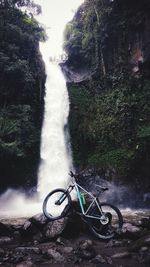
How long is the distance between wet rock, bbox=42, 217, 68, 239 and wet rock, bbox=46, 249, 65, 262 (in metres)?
1.02

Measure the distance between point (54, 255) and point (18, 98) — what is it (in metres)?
15.6

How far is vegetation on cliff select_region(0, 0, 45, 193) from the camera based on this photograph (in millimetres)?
17422

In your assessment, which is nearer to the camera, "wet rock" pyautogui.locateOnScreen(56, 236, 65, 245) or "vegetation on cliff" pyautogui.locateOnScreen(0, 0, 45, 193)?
"wet rock" pyautogui.locateOnScreen(56, 236, 65, 245)

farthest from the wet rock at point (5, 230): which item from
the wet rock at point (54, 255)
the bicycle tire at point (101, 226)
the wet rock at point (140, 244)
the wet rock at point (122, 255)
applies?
the wet rock at point (140, 244)

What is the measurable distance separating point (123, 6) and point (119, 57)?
142 inches

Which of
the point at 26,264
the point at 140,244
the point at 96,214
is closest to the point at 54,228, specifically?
the point at 96,214

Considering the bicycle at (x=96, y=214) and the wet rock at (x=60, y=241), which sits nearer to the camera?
the bicycle at (x=96, y=214)

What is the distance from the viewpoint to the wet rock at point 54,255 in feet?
19.1

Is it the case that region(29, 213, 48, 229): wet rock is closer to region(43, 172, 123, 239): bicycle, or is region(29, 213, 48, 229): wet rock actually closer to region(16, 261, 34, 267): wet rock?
region(43, 172, 123, 239): bicycle

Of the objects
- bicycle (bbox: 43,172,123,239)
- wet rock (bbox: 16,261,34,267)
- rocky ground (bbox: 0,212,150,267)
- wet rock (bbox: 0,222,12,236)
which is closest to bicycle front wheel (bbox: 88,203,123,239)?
bicycle (bbox: 43,172,123,239)

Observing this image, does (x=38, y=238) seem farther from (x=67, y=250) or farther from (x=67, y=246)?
(x=67, y=250)

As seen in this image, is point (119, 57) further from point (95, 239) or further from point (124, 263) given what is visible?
point (124, 263)

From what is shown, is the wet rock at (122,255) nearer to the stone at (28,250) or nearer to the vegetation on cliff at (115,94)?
the stone at (28,250)

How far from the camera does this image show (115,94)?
859 inches
